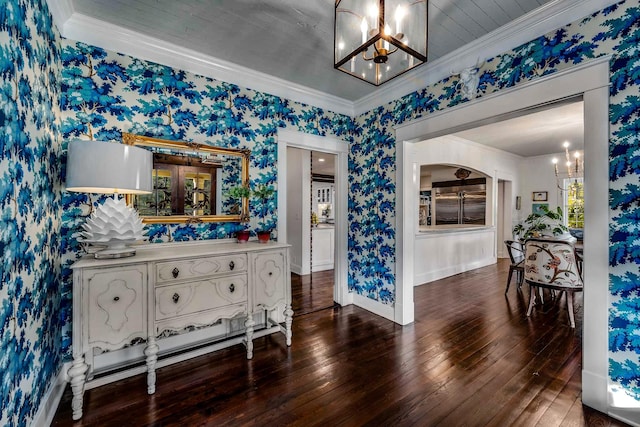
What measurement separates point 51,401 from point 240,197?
1.94 metres

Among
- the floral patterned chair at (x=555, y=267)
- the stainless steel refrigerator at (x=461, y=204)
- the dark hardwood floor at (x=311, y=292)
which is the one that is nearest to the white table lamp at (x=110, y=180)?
the dark hardwood floor at (x=311, y=292)

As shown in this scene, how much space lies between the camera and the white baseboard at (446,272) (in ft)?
15.8

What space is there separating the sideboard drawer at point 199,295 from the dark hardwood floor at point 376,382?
1.74ft

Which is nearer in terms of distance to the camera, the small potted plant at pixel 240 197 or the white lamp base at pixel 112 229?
the white lamp base at pixel 112 229

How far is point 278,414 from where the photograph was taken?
175cm

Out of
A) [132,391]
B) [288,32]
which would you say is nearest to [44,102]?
[288,32]

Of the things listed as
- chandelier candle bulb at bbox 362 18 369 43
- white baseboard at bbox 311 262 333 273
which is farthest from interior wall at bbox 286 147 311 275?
chandelier candle bulb at bbox 362 18 369 43

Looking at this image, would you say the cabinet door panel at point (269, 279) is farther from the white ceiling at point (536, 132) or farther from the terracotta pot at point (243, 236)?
the white ceiling at point (536, 132)

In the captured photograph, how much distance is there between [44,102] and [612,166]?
138 inches

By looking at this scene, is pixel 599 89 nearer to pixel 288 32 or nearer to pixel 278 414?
pixel 288 32

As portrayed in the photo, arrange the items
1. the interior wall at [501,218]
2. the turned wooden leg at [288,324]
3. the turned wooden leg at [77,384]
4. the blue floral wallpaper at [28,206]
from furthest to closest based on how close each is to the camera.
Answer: the interior wall at [501,218] < the turned wooden leg at [288,324] < the turned wooden leg at [77,384] < the blue floral wallpaper at [28,206]

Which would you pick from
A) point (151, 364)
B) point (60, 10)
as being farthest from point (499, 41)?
point (151, 364)

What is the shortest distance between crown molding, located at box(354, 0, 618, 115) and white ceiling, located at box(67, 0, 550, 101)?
0.06 meters

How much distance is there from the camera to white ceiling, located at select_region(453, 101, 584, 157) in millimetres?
4188
